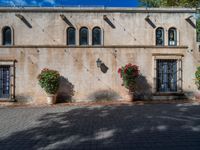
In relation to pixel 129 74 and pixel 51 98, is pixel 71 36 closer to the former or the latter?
pixel 51 98

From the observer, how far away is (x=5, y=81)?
1534 centimetres

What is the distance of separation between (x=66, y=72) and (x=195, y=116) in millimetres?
8109

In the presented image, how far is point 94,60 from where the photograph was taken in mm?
15250

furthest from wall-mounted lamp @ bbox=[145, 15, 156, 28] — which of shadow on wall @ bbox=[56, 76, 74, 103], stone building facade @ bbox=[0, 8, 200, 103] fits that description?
shadow on wall @ bbox=[56, 76, 74, 103]

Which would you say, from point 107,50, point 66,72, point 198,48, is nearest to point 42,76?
point 66,72

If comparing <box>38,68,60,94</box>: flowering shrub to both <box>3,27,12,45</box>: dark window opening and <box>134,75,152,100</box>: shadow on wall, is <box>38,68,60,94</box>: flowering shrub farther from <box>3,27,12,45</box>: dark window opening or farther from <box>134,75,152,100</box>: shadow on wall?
<box>134,75,152,100</box>: shadow on wall

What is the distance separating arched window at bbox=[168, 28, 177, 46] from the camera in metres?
15.7

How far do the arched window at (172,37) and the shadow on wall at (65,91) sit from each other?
6.97 metres

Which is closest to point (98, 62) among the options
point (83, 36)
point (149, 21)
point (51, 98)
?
point (83, 36)

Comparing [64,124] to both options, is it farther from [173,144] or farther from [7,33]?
[7,33]

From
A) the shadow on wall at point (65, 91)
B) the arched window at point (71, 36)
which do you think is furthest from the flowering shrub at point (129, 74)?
the arched window at point (71, 36)

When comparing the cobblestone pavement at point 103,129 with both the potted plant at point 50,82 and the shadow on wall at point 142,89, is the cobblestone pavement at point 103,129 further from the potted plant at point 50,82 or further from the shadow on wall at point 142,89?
the shadow on wall at point 142,89

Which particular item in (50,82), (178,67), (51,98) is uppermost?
(178,67)

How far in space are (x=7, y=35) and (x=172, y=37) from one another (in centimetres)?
1066
